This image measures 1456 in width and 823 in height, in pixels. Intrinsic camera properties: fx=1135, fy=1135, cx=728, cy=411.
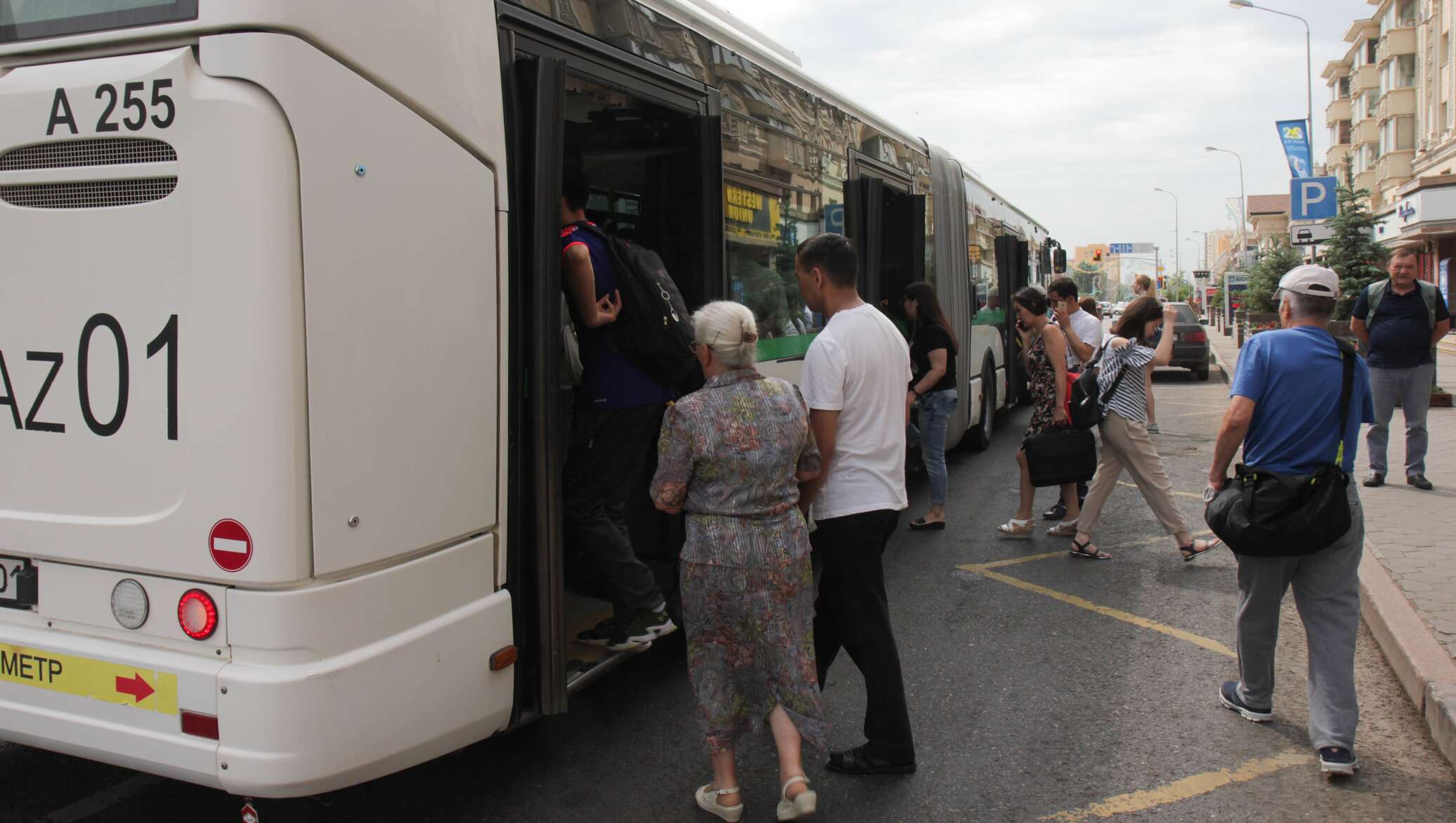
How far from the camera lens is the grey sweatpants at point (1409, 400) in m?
9.00

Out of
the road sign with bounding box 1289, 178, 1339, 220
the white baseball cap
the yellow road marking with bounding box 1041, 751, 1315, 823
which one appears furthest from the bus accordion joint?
the road sign with bounding box 1289, 178, 1339, 220

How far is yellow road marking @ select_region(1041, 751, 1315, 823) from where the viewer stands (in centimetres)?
388

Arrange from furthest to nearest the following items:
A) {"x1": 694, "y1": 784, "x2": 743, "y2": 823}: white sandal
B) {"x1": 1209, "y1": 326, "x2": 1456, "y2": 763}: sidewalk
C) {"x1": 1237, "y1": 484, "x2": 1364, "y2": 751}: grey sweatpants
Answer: {"x1": 1209, "y1": 326, "x2": 1456, "y2": 763}: sidewalk → {"x1": 1237, "y1": 484, "x2": 1364, "y2": 751}: grey sweatpants → {"x1": 694, "y1": 784, "x2": 743, "y2": 823}: white sandal

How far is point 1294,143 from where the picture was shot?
22.2m

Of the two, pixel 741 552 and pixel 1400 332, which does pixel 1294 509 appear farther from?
pixel 1400 332

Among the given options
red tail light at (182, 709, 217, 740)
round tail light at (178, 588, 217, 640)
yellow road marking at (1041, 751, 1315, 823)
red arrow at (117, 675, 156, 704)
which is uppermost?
round tail light at (178, 588, 217, 640)

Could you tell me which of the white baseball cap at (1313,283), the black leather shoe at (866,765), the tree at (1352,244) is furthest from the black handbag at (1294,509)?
the tree at (1352,244)

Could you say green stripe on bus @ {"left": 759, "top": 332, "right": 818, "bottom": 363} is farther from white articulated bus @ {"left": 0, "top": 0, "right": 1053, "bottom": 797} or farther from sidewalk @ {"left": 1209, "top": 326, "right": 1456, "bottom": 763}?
sidewalk @ {"left": 1209, "top": 326, "right": 1456, "bottom": 763}

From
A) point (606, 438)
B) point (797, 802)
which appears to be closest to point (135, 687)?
point (797, 802)

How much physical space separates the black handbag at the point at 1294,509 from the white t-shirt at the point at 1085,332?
3.77 meters

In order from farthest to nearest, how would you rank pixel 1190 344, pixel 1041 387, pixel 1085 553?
1. pixel 1190 344
2. pixel 1041 387
3. pixel 1085 553

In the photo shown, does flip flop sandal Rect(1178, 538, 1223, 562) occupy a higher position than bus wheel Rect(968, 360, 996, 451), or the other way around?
bus wheel Rect(968, 360, 996, 451)

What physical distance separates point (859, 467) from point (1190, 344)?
19772 millimetres

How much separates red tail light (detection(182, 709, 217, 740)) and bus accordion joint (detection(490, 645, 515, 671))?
33.4 inches
